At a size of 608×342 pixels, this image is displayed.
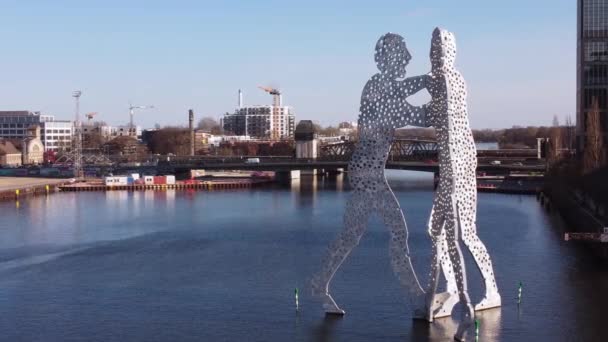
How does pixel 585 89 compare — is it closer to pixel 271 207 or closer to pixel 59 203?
pixel 271 207

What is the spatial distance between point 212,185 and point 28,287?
46.7 metres

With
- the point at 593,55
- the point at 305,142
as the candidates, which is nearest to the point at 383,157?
the point at 593,55

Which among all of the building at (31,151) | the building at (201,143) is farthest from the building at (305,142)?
the building at (201,143)

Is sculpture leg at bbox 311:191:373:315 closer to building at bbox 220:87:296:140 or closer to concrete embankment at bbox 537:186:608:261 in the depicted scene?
concrete embankment at bbox 537:186:608:261

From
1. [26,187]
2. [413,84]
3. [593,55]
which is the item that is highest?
[593,55]

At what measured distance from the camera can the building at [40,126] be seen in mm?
131000

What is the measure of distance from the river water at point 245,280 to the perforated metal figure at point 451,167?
1.64 metres

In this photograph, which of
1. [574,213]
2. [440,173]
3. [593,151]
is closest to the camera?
[440,173]

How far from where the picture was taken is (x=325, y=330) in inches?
770

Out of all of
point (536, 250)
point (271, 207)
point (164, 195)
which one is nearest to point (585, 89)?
point (271, 207)

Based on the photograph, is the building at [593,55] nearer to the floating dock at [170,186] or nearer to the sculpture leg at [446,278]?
the floating dock at [170,186]

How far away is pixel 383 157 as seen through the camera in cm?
1975

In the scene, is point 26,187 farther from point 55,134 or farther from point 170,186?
Result: point 55,134

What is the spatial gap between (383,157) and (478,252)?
2.88 metres
